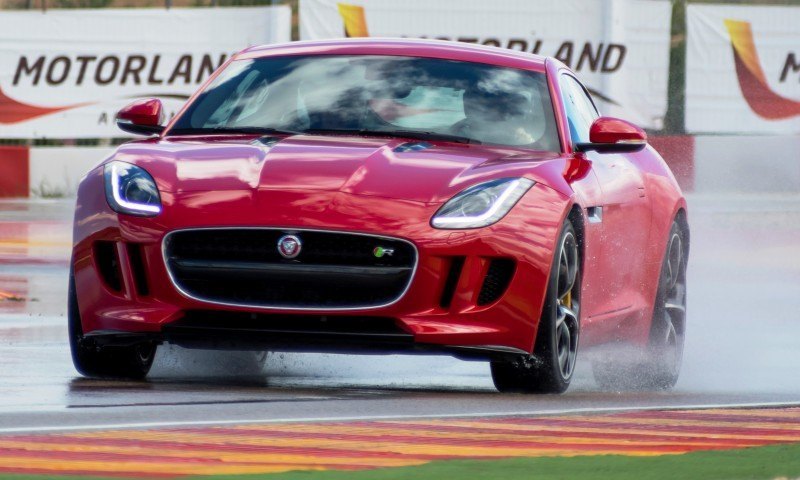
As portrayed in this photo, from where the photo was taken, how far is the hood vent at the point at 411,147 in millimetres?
8031

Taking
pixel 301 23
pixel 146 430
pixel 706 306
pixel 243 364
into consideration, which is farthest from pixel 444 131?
pixel 301 23

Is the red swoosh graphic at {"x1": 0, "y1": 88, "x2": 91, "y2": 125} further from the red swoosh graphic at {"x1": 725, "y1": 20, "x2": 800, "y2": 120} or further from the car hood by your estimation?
the car hood

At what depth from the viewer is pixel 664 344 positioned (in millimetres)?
9875

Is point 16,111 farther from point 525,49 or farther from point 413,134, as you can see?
point 413,134

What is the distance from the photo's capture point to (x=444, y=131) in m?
8.48

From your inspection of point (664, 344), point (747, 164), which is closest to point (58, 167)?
point (747, 164)

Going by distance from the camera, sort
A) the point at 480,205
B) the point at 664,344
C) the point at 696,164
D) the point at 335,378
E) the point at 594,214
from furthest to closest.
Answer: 1. the point at 696,164
2. the point at 664,344
3. the point at 335,378
4. the point at 594,214
5. the point at 480,205

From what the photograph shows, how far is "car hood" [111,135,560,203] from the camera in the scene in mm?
7605

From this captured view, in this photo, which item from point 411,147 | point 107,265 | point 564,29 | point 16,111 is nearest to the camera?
point 107,265

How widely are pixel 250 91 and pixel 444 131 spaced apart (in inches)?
38.0

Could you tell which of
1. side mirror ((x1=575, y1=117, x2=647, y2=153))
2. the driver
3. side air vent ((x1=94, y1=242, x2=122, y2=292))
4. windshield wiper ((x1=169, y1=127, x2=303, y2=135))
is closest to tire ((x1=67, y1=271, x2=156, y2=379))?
side air vent ((x1=94, y1=242, x2=122, y2=292))

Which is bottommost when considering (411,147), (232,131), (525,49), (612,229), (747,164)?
(747,164)

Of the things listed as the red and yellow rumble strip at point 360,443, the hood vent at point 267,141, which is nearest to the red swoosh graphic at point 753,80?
the hood vent at point 267,141

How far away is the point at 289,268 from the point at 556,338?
3.62ft
